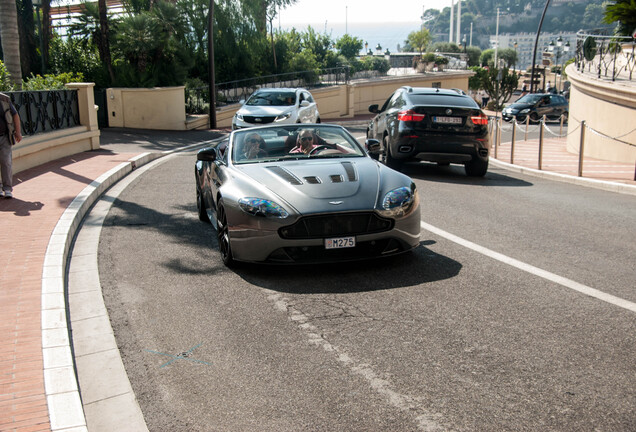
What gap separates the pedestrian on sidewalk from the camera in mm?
10383

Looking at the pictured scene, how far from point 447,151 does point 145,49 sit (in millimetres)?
18529

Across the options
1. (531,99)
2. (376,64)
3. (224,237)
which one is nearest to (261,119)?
(224,237)

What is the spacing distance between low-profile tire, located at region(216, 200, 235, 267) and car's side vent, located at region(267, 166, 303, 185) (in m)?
0.66

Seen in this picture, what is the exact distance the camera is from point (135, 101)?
27.2 metres

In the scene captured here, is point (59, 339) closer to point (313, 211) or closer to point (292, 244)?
point (292, 244)

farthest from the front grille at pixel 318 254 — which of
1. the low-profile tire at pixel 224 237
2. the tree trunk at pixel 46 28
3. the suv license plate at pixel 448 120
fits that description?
the tree trunk at pixel 46 28

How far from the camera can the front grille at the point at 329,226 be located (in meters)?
6.41

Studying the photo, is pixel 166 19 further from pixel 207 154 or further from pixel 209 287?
pixel 209 287

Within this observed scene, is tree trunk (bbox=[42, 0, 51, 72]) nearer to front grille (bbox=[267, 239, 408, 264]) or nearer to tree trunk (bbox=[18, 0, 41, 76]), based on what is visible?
tree trunk (bbox=[18, 0, 41, 76])

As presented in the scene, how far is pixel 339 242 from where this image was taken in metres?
6.43

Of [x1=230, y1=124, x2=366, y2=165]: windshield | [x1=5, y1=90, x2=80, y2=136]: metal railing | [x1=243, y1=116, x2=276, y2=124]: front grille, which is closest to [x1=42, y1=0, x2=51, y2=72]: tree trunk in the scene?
[x1=243, y1=116, x2=276, y2=124]: front grille

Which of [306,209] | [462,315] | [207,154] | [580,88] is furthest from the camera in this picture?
[580,88]

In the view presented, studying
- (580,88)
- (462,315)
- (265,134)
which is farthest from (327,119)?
(462,315)

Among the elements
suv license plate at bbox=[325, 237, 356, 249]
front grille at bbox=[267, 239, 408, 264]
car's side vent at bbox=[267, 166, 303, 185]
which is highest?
car's side vent at bbox=[267, 166, 303, 185]
